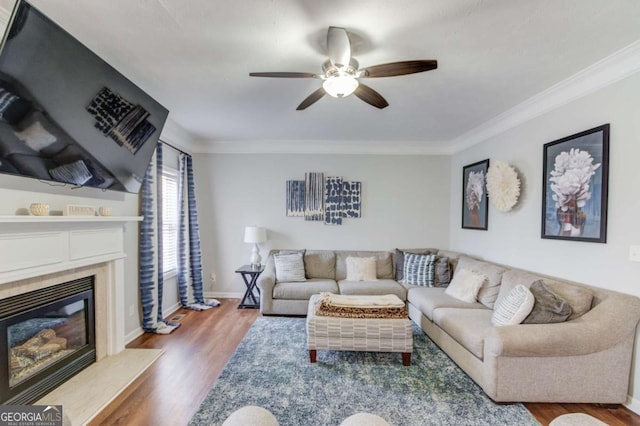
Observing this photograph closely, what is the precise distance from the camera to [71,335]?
2490mm

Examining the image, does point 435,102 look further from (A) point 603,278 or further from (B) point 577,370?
(B) point 577,370

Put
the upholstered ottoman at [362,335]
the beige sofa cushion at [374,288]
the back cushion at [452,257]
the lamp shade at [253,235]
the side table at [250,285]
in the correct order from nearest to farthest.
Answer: the upholstered ottoman at [362,335] → the beige sofa cushion at [374,288] → the back cushion at [452,257] → the side table at [250,285] → the lamp shade at [253,235]

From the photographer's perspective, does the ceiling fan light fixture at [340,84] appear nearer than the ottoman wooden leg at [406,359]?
Yes

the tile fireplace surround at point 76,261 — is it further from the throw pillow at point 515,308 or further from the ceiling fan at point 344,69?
the throw pillow at point 515,308

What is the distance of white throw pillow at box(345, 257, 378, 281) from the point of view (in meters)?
4.31

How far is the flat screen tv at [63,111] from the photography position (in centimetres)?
150

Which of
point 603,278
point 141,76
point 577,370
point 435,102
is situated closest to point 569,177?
point 603,278

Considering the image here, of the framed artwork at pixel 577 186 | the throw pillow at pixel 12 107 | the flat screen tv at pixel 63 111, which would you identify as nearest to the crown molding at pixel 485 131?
the framed artwork at pixel 577 186

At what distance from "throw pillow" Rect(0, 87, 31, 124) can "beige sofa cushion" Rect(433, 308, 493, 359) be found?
11.0 feet

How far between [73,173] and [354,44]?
2.23 metres

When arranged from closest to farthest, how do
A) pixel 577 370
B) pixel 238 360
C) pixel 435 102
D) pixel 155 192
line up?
pixel 577 370 → pixel 238 360 → pixel 435 102 → pixel 155 192

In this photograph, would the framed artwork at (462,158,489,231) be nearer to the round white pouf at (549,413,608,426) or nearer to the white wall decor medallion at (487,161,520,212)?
the white wall decor medallion at (487,161,520,212)

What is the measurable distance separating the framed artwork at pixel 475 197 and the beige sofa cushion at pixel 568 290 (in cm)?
111

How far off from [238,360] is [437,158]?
13.7 feet
